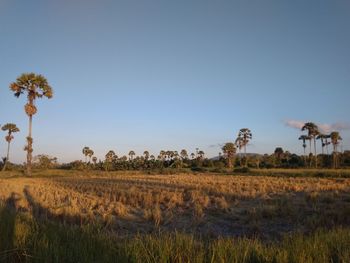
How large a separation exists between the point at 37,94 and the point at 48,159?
175ft

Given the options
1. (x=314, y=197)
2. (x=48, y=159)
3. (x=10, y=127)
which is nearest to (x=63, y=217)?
(x=314, y=197)

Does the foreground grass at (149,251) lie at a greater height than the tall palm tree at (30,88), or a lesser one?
lesser

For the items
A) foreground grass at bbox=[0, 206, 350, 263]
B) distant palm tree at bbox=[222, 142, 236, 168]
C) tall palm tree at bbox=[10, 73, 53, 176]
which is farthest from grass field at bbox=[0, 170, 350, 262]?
distant palm tree at bbox=[222, 142, 236, 168]

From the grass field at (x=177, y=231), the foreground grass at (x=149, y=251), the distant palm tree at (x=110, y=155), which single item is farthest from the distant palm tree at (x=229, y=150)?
the foreground grass at (x=149, y=251)

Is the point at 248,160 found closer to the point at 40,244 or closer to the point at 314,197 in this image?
the point at 314,197

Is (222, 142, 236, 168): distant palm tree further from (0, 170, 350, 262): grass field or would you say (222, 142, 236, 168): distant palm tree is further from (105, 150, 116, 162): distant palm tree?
(0, 170, 350, 262): grass field

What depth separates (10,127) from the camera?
85.3 m

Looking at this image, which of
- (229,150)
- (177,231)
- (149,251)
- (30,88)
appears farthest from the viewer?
(229,150)

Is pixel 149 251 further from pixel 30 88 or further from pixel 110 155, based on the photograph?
pixel 110 155

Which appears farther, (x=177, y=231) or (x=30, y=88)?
(x=30, y=88)

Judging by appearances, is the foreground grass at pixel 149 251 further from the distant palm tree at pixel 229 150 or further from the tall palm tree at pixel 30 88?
the distant palm tree at pixel 229 150

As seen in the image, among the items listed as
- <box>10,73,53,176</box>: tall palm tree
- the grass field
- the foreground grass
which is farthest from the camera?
<box>10,73,53,176</box>: tall palm tree

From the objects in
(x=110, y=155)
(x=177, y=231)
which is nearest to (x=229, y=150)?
(x=110, y=155)

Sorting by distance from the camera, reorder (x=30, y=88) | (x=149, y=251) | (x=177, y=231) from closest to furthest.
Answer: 1. (x=149, y=251)
2. (x=177, y=231)
3. (x=30, y=88)
